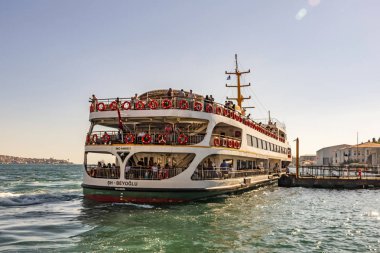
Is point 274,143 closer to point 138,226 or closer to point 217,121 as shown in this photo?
point 217,121

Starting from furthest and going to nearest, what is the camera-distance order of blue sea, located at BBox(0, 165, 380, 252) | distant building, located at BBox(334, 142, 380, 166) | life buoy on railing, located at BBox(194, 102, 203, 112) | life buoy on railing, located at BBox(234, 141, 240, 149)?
distant building, located at BBox(334, 142, 380, 166) → life buoy on railing, located at BBox(234, 141, 240, 149) → life buoy on railing, located at BBox(194, 102, 203, 112) → blue sea, located at BBox(0, 165, 380, 252)

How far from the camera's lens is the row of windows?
97.5 ft

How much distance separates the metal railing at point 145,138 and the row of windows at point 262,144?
381 inches

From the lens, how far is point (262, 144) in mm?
34062

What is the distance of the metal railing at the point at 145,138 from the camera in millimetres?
19547

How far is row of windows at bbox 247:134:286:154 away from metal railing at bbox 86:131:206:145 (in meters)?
9.67

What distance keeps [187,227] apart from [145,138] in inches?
277

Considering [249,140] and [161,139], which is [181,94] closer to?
[161,139]

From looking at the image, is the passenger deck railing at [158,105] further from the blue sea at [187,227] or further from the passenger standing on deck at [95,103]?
the blue sea at [187,227]

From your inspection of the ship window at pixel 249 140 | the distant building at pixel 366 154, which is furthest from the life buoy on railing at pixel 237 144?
the distant building at pixel 366 154

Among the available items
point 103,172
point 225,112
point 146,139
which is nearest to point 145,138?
point 146,139

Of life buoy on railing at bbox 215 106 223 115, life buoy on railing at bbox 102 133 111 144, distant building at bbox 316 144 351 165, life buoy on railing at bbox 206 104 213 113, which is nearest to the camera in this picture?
life buoy on railing at bbox 102 133 111 144

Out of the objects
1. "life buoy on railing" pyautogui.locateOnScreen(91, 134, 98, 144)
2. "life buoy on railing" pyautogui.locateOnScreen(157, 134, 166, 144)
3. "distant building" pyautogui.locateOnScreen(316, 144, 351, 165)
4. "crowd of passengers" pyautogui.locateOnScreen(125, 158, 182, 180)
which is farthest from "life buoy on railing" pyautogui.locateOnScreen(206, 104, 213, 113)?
"distant building" pyautogui.locateOnScreen(316, 144, 351, 165)

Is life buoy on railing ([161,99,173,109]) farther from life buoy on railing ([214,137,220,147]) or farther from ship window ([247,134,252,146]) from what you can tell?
ship window ([247,134,252,146])
